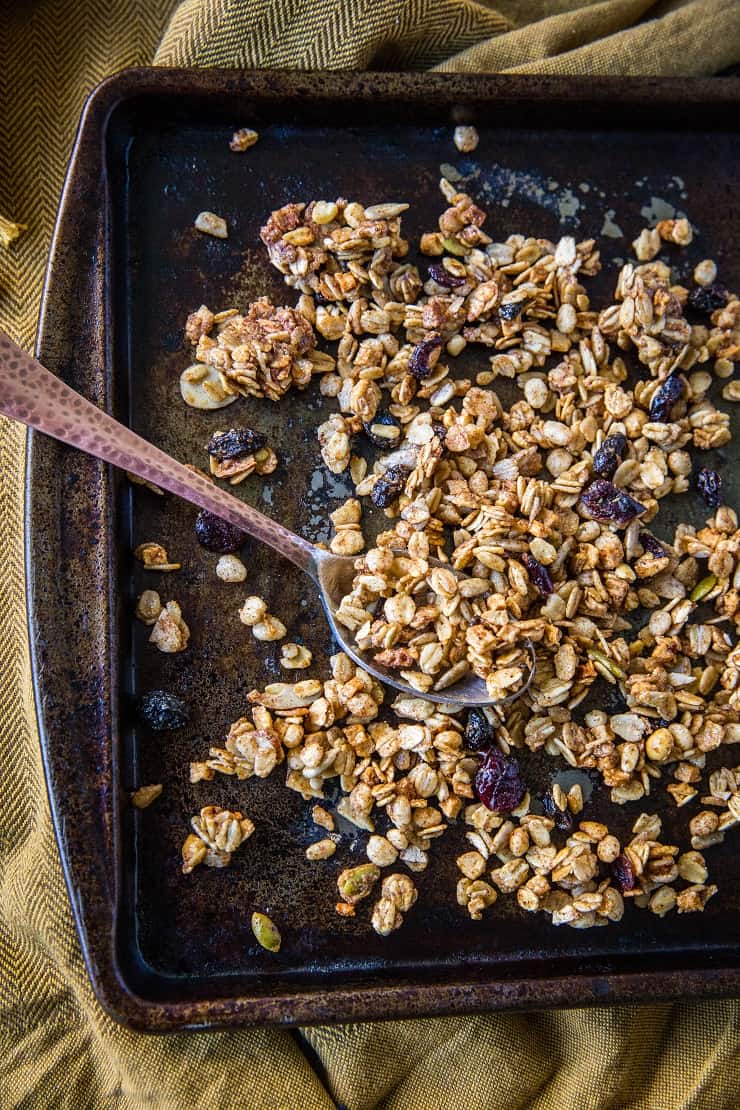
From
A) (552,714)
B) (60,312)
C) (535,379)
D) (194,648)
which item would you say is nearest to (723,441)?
(535,379)

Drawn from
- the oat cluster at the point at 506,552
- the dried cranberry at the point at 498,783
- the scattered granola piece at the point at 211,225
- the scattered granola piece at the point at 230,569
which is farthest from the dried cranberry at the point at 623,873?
the scattered granola piece at the point at 211,225

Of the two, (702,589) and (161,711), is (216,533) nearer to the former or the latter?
(161,711)

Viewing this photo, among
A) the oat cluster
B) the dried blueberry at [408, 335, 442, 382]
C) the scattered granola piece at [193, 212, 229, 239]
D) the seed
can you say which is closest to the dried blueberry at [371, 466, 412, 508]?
the oat cluster

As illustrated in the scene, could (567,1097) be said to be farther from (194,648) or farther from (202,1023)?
(194,648)

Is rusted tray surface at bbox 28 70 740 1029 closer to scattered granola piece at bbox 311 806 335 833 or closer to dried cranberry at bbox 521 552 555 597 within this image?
scattered granola piece at bbox 311 806 335 833

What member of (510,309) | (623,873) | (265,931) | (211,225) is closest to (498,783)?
(623,873)

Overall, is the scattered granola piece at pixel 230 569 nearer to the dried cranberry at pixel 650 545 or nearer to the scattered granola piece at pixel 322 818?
the scattered granola piece at pixel 322 818
